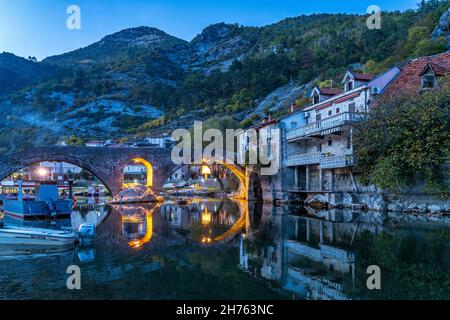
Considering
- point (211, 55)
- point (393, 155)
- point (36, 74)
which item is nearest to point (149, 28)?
point (211, 55)

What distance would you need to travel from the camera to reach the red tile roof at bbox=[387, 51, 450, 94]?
27844 millimetres

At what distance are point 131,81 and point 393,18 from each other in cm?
8053

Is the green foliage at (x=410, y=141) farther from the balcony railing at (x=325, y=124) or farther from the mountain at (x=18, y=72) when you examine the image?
the mountain at (x=18, y=72)

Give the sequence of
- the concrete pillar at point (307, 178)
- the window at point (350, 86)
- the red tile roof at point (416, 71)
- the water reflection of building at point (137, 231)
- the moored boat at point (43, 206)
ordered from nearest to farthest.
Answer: the water reflection of building at point (137, 231) → the red tile roof at point (416, 71) → the moored boat at point (43, 206) → the window at point (350, 86) → the concrete pillar at point (307, 178)

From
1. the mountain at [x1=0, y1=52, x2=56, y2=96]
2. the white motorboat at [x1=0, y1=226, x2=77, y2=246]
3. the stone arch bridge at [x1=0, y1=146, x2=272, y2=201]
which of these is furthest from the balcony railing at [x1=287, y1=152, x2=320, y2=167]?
the mountain at [x1=0, y1=52, x2=56, y2=96]

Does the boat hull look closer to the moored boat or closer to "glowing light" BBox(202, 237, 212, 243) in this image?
"glowing light" BBox(202, 237, 212, 243)

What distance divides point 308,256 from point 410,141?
13.7 m

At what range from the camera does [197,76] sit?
11638 centimetres

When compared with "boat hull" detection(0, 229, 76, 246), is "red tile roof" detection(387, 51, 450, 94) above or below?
above

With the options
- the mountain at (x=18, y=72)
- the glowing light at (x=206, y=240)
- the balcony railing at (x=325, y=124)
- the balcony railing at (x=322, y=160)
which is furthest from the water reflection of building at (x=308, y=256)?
the mountain at (x=18, y=72)

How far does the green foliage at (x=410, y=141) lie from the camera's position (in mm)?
22484

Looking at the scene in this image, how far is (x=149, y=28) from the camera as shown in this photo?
636 ft

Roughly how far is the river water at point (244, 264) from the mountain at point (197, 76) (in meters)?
34.6

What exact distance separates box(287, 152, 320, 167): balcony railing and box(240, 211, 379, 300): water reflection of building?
11396mm
